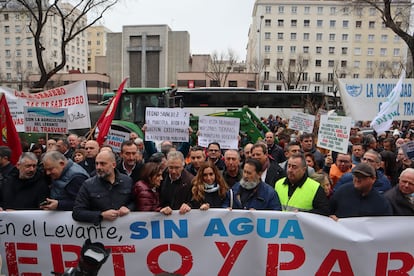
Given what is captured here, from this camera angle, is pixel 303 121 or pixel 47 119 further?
pixel 303 121

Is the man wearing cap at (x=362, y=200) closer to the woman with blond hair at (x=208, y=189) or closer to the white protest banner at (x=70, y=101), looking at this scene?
the woman with blond hair at (x=208, y=189)

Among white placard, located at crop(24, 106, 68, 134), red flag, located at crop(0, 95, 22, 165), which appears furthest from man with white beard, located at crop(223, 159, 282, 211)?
white placard, located at crop(24, 106, 68, 134)

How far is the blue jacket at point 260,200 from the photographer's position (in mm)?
3684

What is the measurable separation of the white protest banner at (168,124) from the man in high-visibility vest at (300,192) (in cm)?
318

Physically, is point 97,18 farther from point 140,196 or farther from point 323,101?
point 140,196

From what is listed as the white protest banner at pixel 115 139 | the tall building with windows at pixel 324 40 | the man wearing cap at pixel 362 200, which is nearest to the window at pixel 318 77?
the tall building with windows at pixel 324 40

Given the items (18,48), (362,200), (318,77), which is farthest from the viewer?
(18,48)

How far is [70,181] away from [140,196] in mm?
709

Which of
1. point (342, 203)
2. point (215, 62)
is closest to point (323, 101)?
point (342, 203)

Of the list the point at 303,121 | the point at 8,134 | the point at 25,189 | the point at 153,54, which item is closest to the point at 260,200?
the point at 25,189

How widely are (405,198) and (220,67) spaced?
55.1 m

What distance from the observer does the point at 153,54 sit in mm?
56562

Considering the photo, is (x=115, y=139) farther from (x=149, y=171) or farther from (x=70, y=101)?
(x=149, y=171)

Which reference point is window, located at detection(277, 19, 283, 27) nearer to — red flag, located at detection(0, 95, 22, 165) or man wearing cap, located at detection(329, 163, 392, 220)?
red flag, located at detection(0, 95, 22, 165)
